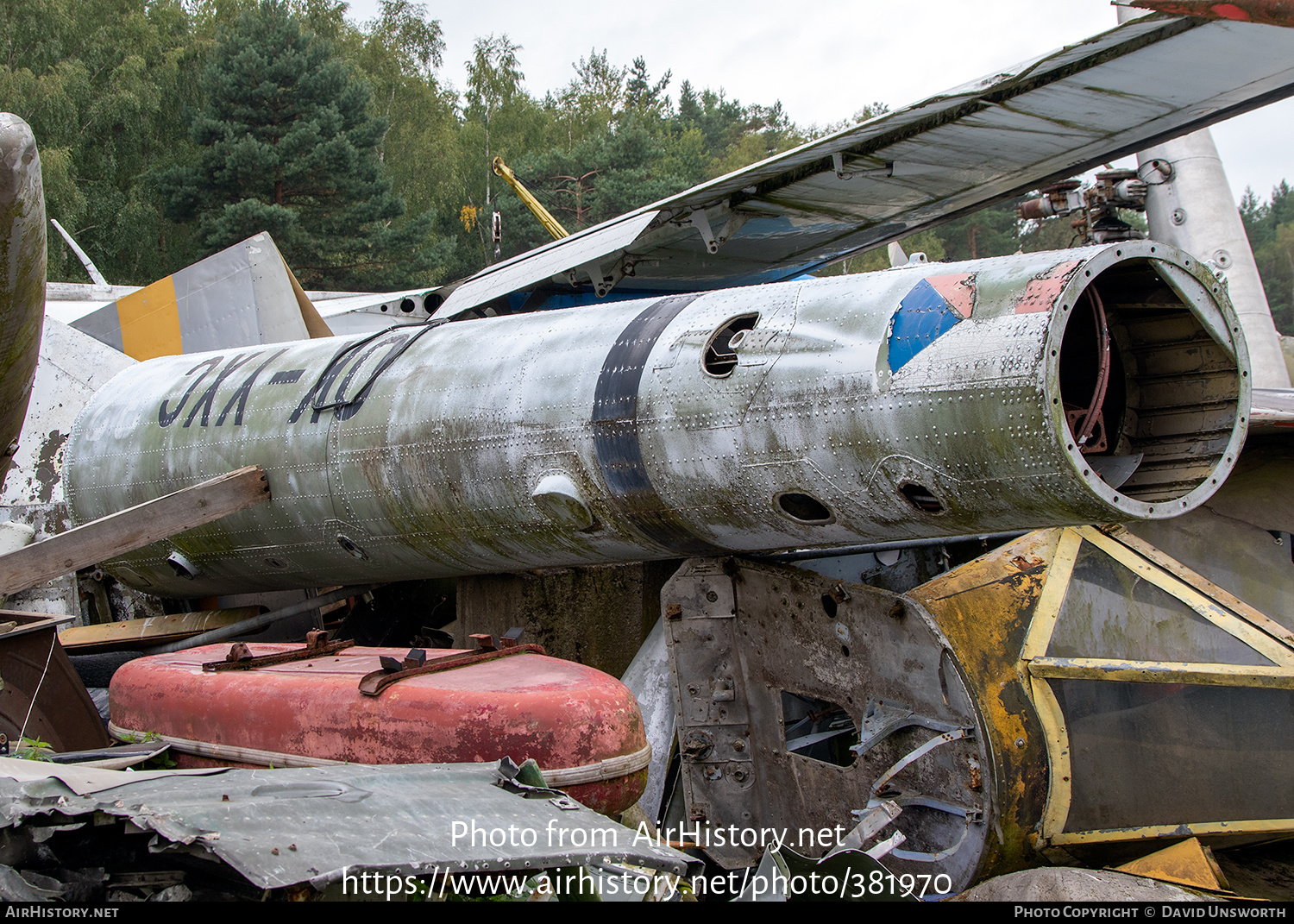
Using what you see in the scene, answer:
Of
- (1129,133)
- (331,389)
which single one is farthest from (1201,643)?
(331,389)

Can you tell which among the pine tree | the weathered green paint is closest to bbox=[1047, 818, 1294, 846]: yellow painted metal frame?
the weathered green paint

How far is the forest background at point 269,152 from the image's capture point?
24797mm

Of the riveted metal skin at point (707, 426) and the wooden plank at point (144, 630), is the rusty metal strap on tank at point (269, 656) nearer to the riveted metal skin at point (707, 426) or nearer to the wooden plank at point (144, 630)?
the riveted metal skin at point (707, 426)

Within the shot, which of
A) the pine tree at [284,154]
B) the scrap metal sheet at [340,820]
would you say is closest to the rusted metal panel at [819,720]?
the scrap metal sheet at [340,820]

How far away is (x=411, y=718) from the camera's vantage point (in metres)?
3.75

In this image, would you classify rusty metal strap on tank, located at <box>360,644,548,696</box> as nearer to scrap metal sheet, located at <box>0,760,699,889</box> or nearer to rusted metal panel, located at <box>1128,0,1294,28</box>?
scrap metal sheet, located at <box>0,760,699,889</box>

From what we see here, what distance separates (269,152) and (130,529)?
71.5ft

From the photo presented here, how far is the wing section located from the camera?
4.88 meters

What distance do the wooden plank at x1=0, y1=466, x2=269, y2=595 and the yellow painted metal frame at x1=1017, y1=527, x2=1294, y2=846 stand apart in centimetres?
386

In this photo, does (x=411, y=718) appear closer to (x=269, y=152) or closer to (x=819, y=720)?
(x=819, y=720)

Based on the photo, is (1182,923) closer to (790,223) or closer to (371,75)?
(790,223)

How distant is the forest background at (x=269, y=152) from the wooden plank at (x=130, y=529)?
20602 millimetres

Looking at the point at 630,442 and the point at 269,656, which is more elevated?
the point at 630,442

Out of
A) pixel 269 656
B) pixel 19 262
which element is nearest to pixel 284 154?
pixel 19 262
